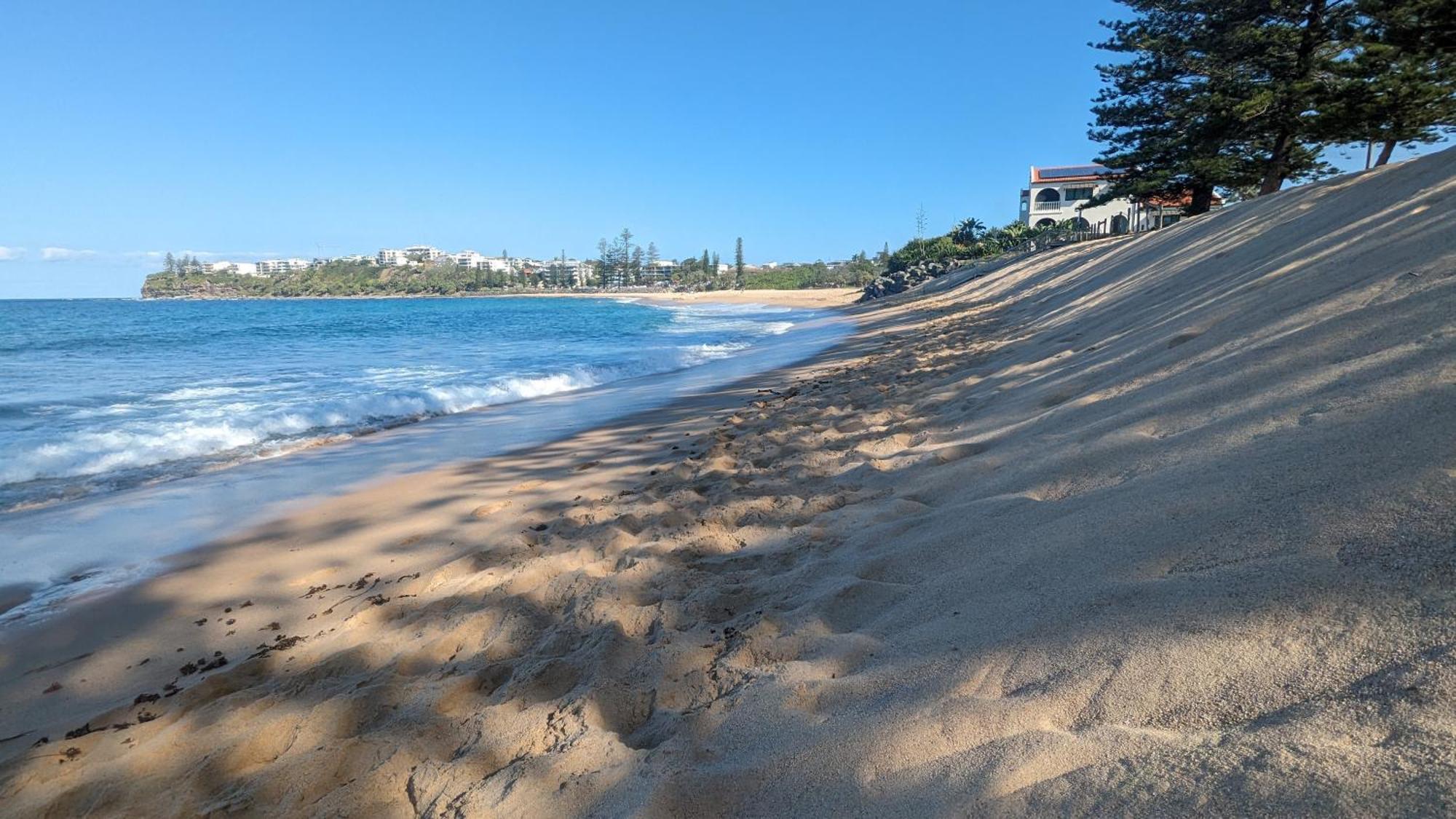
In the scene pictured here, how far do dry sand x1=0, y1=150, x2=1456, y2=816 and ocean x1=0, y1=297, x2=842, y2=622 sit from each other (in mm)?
1210

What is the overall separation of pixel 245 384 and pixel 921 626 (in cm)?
1371

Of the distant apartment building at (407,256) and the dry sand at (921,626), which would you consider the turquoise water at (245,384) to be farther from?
the distant apartment building at (407,256)

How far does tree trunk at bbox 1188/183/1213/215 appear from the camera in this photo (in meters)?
19.7

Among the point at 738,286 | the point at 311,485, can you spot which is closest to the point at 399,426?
the point at 311,485

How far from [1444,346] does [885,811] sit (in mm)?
2213

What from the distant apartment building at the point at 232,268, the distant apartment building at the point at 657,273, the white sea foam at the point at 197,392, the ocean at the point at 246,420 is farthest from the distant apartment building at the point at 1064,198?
the distant apartment building at the point at 232,268

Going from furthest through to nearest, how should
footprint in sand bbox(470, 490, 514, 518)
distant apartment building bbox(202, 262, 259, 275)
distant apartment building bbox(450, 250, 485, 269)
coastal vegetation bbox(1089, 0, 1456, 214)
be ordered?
1. distant apartment building bbox(450, 250, 485, 269)
2. distant apartment building bbox(202, 262, 259, 275)
3. coastal vegetation bbox(1089, 0, 1456, 214)
4. footprint in sand bbox(470, 490, 514, 518)

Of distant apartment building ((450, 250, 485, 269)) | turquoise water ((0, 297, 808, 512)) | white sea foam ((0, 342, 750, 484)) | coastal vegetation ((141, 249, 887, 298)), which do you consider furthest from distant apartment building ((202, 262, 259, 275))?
white sea foam ((0, 342, 750, 484))

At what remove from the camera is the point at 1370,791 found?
0.89 metres

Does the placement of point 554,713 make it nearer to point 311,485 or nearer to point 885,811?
point 885,811

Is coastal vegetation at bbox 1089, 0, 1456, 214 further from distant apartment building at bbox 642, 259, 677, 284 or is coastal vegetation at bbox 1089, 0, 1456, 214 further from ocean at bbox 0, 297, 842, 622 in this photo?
distant apartment building at bbox 642, 259, 677, 284

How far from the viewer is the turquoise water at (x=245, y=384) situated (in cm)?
666

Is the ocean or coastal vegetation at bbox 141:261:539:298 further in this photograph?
coastal vegetation at bbox 141:261:539:298

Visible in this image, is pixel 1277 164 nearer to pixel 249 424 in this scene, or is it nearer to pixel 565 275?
pixel 249 424
